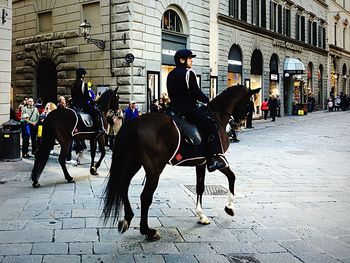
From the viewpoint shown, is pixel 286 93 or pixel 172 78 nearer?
pixel 172 78

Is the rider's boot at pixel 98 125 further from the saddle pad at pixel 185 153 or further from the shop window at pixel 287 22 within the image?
the shop window at pixel 287 22

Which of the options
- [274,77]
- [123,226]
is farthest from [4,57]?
A: [274,77]

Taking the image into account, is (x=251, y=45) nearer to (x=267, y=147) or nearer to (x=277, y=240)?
(x=267, y=147)

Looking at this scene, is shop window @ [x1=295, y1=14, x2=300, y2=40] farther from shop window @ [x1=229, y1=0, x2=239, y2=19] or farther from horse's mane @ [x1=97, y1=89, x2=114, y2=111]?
horse's mane @ [x1=97, y1=89, x2=114, y2=111]

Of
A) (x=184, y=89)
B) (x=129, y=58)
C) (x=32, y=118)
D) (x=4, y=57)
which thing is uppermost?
(x=129, y=58)

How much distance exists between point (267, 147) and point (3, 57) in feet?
31.8

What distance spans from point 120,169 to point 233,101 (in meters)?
2.19

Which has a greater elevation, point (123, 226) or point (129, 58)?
point (129, 58)

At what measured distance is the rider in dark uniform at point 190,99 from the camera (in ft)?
19.3

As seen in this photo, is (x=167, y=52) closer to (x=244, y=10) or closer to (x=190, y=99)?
(x=244, y=10)

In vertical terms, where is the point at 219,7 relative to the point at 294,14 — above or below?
below

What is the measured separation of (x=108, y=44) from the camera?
19.7m

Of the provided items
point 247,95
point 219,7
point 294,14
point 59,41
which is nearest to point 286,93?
point 294,14

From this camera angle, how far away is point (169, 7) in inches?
842
